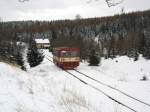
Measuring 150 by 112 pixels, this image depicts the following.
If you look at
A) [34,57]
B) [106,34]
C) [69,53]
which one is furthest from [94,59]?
[106,34]

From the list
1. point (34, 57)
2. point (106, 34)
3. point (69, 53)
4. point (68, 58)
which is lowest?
point (34, 57)

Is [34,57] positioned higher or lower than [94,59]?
higher

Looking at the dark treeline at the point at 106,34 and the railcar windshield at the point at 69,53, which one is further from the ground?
the dark treeline at the point at 106,34

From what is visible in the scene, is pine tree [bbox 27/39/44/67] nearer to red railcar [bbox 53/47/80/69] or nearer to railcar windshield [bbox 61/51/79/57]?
red railcar [bbox 53/47/80/69]

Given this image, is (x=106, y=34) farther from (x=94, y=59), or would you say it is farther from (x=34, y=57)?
(x=94, y=59)

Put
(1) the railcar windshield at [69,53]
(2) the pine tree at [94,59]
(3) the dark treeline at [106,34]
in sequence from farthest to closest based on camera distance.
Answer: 1. (3) the dark treeline at [106,34]
2. (2) the pine tree at [94,59]
3. (1) the railcar windshield at [69,53]

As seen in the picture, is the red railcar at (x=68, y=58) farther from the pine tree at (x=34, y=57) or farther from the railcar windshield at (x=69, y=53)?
the pine tree at (x=34, y=57)

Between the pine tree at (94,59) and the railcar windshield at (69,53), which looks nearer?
the railcar windshield at (69,53)

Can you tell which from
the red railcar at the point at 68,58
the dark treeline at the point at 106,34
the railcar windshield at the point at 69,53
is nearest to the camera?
the red railcar at the point at 68,58

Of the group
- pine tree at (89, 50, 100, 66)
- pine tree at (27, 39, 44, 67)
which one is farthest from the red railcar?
pine tree at (27, 39, 44, 67)

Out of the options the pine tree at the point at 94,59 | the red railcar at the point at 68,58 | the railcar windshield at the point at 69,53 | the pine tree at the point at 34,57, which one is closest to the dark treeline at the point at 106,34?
Answer: the pine tree at the point at 34,57

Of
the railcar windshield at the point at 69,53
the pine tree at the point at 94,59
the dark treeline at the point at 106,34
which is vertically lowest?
the pine tree at the point at 94,59

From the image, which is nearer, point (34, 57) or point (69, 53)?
point (69, 53)

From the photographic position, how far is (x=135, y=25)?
118 metres
